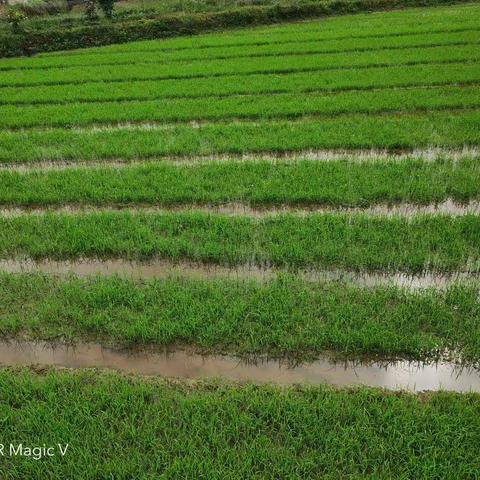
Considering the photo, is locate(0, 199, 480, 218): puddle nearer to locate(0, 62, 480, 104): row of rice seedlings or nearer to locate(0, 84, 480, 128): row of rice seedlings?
locate(0, 84, 480, 128): row of rice seedlings

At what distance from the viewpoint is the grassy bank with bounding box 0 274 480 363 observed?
3426mm

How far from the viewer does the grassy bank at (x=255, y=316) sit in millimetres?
3426

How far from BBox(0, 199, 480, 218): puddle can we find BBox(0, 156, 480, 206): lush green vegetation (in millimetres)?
75

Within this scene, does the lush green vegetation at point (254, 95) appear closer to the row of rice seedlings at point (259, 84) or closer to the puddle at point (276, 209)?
the row of rice seedlings at point (259, 84)

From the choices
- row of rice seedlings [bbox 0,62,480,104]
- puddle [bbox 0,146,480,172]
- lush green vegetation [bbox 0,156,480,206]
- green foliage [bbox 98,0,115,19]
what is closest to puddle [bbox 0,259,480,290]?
lush green vegetation [bbox 0,156,480,206]

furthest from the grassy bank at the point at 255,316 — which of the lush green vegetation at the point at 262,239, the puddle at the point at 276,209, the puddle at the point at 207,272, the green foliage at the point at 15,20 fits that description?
the green foliage at the point at 15,20

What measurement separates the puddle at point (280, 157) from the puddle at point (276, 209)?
112 cm

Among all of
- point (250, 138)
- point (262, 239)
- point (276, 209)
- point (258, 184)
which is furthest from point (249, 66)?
point (262, 239)

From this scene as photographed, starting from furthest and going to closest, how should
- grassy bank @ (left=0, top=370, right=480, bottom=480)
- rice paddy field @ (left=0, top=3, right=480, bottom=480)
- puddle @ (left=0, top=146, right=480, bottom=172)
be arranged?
puddle @ (left=0, top=146, right=480, bottom=172) → rice paddy field @ (left=0, top=3, right=480, bottom=480) → grassy bank @ (left=0, top=370, right=480, bottom=480)

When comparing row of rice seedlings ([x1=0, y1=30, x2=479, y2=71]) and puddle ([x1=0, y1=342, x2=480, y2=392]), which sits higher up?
row of rice seedlings ([x1=0, y1=30, x2=479, y2=71])

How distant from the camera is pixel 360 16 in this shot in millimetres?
17719

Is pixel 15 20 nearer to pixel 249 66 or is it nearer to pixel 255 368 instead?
pixel 249 66

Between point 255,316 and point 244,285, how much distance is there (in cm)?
43

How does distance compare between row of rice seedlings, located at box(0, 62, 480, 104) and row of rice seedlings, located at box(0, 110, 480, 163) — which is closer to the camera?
row of rice seedlings, located at box(0, 110, 480, 163)
